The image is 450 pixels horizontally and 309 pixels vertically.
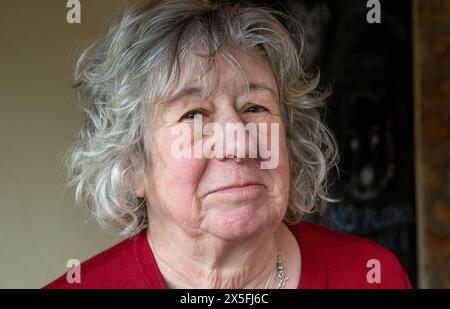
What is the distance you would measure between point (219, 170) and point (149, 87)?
0.19 m

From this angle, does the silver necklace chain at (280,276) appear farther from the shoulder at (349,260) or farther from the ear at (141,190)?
the ear at (141,190)

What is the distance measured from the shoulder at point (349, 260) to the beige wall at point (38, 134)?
1.52ft

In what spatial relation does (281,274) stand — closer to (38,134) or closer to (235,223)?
(235,223)

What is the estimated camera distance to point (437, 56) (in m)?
1.68

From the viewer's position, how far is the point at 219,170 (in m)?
0.93

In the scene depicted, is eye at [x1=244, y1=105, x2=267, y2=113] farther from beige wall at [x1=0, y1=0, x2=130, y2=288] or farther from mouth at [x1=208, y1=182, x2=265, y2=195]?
beige wall at [x1=0, y1=0, x2=130, y2=288]

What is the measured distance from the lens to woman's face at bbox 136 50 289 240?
94 centimetres

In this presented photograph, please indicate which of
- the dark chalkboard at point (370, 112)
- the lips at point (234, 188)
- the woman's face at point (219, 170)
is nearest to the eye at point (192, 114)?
the woman's face at point (219, 170)

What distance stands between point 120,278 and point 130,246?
0.26 feet

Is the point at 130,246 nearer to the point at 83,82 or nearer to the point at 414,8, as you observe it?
the point at 83,82

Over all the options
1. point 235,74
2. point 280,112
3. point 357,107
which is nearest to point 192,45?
point 235,74

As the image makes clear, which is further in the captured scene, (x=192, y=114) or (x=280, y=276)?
(x=280, y=276)

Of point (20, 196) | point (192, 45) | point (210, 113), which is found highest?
point (192, 45)

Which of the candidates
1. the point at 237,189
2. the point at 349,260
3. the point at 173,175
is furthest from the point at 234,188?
the point at 349,260
